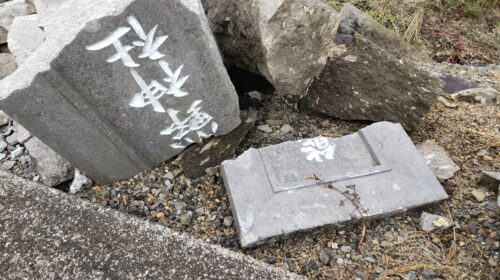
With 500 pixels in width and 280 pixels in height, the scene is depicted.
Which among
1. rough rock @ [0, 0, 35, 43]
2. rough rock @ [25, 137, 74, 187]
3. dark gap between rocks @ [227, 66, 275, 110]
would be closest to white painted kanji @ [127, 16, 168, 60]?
dark gap between rocks @ [227, 66, 275, 110]

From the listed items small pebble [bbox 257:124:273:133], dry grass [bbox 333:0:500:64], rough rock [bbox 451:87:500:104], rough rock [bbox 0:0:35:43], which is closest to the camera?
small pebble [bbox 257:124:273:133]

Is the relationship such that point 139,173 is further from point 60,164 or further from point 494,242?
point 494,242

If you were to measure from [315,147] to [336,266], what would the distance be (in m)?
0.69

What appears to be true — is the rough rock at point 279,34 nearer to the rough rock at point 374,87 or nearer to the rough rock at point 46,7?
the rough rock at point 374,87

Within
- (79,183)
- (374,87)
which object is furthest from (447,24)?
(79,183)

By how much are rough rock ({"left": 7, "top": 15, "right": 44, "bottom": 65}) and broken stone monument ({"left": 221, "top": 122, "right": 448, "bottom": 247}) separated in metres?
1.64

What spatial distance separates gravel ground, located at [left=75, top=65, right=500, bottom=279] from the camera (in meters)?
1.98

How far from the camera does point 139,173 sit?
2438mm

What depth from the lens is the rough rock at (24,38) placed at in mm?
2668

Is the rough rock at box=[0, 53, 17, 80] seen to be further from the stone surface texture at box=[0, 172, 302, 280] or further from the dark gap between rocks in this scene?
the dark gap between rocks

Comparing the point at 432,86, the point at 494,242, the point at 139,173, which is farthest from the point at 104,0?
the point at 494,242

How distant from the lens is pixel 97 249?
1.72 meters

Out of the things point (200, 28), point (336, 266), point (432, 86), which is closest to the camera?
point (200, 28)

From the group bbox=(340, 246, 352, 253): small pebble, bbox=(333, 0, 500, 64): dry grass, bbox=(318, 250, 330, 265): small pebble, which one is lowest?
bbox=(333, 0, 500, 64): dry grass
